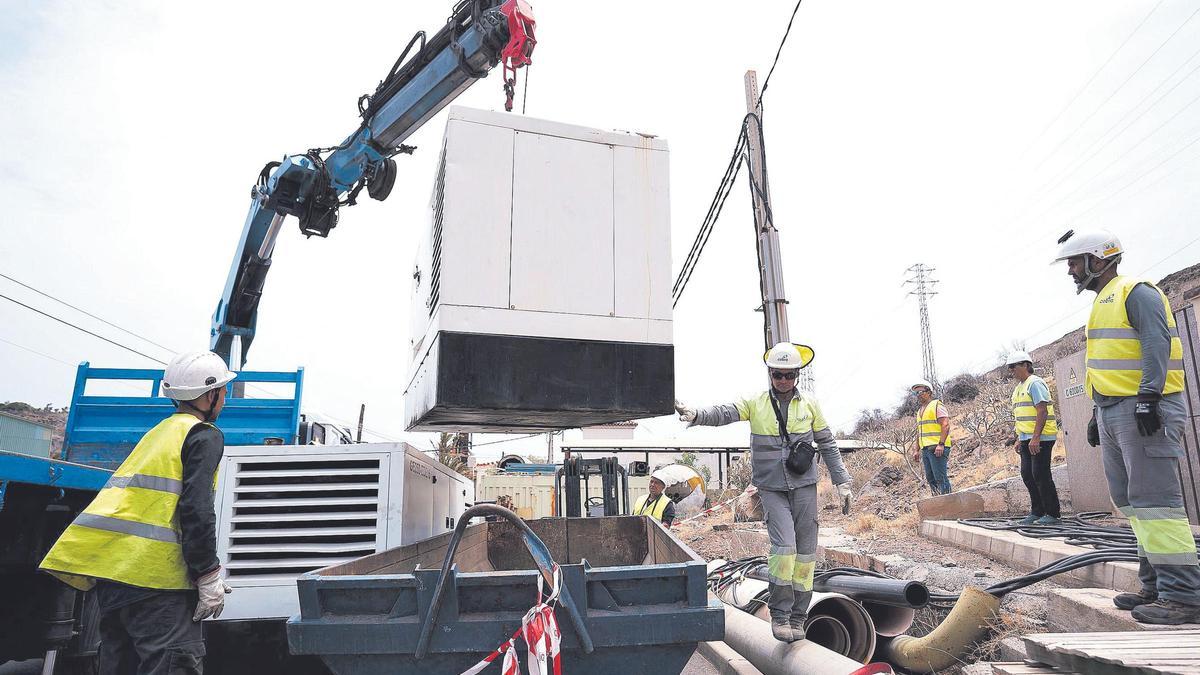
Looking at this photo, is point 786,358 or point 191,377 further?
point 786,358

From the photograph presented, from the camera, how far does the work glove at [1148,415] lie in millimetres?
3990

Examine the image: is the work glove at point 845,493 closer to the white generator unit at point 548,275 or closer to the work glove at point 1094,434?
the work glove at point 1094,434

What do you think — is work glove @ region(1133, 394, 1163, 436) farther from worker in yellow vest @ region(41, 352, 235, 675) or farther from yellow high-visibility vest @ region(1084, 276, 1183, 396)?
worker in yellow vest @ region(41, 352, 235, 675)

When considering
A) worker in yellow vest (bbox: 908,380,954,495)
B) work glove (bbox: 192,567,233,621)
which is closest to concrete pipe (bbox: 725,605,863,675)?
work glove (bbox: 192,567,233,621)

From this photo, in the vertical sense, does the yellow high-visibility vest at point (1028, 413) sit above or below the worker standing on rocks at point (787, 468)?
above

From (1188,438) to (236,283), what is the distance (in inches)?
408

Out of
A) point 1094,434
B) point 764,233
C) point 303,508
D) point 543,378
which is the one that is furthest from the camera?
point 764,233

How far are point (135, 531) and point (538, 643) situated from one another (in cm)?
193

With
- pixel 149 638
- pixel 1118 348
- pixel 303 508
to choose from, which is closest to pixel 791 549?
pixel 1118 348

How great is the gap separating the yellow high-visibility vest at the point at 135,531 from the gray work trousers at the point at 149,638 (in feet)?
0.34

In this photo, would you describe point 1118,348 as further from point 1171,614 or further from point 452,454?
point 452,454

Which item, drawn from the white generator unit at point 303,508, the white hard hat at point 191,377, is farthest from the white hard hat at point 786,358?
the white hard hat at point 191,377

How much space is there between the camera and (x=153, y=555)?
327 cm

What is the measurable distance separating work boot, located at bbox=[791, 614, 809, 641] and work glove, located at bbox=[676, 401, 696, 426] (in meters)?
1.44
